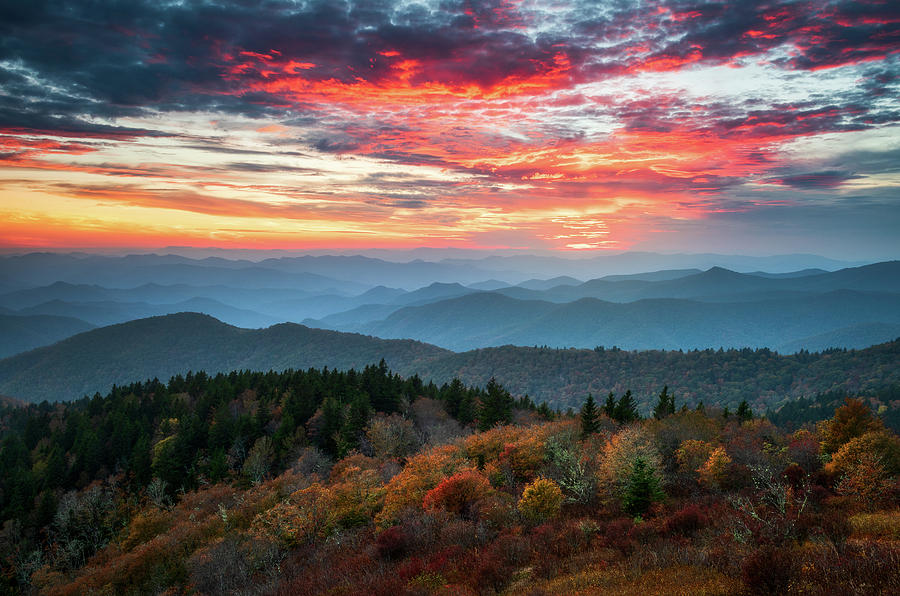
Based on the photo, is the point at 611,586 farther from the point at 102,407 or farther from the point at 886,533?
the point at 102,407

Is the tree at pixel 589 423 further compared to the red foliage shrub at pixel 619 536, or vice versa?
the tree at pixel 589 423

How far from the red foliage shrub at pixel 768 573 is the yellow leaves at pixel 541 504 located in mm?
17748

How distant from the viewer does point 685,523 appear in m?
24.4

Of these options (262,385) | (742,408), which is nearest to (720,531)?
(742,408)

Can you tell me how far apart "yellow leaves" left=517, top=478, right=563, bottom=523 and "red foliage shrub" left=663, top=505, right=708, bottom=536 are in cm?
864

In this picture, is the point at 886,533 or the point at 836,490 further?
the point at 836,490

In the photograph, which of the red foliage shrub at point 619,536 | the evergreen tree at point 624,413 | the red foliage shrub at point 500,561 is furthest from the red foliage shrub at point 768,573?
the evergreen tree at point 624,413

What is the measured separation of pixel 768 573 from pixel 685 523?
1094 cm

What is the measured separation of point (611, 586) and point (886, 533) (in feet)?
42.2

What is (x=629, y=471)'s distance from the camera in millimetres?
35406

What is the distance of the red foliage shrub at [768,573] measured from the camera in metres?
14.2

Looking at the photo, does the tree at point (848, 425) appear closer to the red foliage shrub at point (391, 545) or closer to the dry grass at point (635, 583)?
the dry grass at point (635, 583)

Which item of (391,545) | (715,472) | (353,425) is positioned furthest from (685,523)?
(353,425)

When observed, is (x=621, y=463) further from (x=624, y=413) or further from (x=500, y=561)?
(x=624, y=413)
